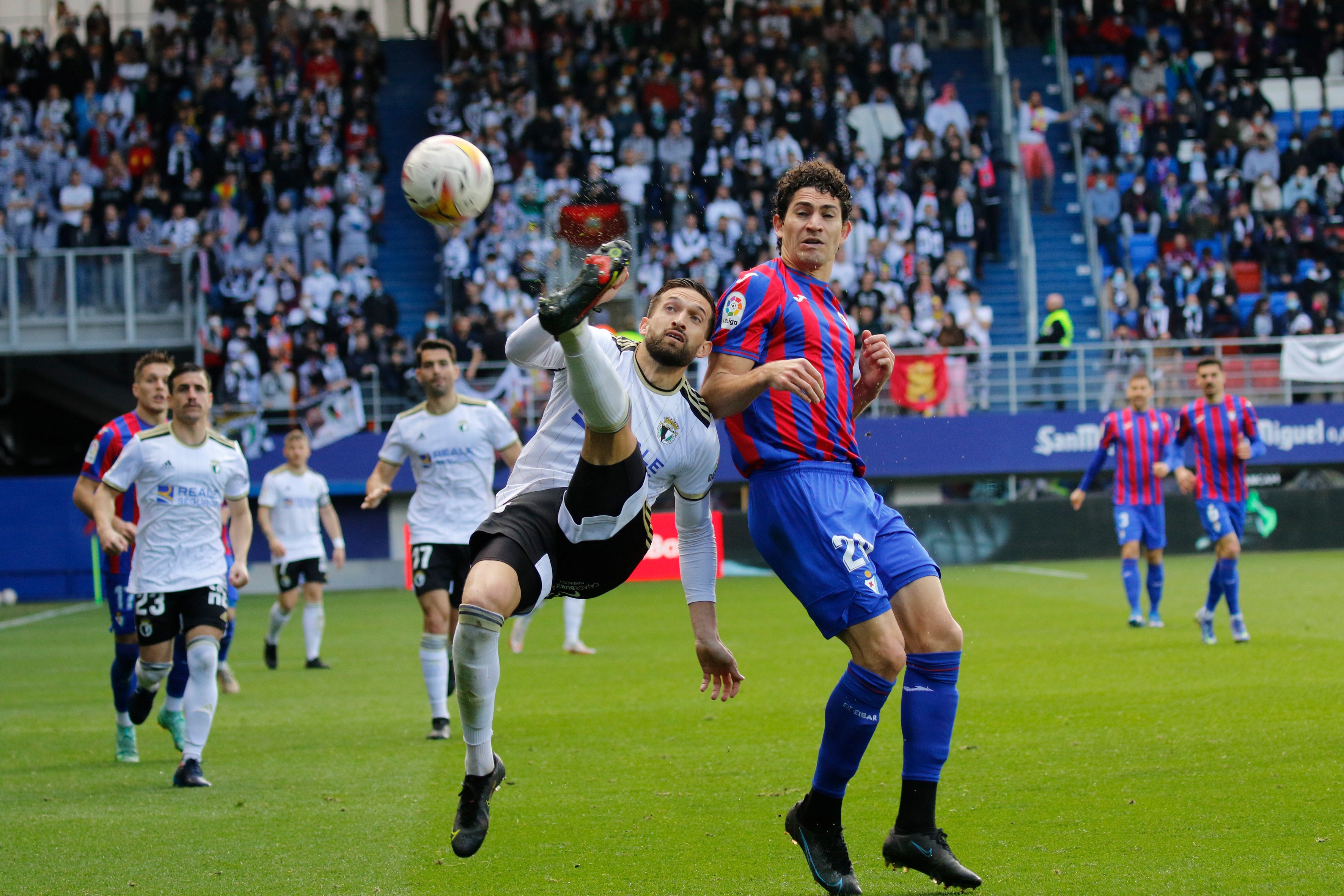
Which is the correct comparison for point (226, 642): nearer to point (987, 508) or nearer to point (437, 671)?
point (437, 671)

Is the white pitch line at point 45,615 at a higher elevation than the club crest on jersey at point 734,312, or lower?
lower

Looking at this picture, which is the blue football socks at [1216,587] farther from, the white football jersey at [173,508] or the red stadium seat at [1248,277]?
the red stadium seat at [1248,277]

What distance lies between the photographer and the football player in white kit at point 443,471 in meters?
9.24

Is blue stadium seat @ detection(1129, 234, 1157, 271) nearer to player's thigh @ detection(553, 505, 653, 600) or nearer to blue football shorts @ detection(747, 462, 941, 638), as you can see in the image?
blue football shorts @ detection(747, 462, 941, 638)

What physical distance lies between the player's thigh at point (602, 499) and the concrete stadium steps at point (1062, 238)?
2150 cm

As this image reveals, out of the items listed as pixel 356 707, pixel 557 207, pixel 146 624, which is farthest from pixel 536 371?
pixel 557 207

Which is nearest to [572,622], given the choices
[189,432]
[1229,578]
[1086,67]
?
[189,432]

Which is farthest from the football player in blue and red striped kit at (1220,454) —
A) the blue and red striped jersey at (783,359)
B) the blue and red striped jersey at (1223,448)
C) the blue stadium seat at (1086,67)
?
the blue stadium seat at (1086,67)

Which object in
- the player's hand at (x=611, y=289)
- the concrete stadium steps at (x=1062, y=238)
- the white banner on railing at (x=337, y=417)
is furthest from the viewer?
the concrete stadium steps at (x=1062, y=238)

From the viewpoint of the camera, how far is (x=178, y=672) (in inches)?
336

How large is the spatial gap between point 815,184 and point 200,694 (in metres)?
4.48

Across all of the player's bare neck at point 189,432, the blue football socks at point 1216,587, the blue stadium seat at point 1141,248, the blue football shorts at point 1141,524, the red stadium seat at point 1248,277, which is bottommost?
the blue football socks at point 1216,587

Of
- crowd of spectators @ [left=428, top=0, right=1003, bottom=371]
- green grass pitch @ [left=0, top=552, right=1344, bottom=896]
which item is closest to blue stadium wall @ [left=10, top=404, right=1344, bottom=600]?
crowd of spectators @ [left=428, top=0, right=1003, bottom=371]

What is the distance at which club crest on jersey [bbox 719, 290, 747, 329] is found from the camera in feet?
17.1
